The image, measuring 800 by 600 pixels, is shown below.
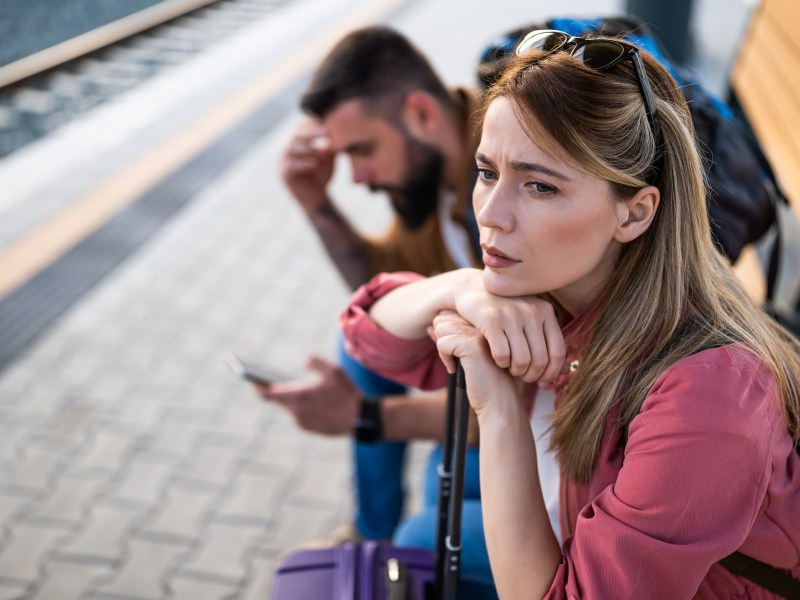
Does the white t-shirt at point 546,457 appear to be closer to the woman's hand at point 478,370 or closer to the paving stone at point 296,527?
the woman's hand at point 478,370

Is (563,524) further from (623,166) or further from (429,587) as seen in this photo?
(623,166)

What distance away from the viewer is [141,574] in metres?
3.03

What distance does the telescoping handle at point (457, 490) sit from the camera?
1.45 metres

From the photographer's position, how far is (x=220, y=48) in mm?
9703

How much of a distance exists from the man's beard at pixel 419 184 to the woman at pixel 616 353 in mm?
1286

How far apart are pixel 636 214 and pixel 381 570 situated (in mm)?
888

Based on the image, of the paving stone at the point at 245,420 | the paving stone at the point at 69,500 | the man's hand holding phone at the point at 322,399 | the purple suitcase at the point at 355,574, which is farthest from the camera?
the paving stone at the point at 245,420

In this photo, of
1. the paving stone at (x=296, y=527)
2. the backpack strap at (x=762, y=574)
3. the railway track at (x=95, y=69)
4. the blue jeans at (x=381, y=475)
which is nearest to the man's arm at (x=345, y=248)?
the blue jeans at (x=381, y=475)

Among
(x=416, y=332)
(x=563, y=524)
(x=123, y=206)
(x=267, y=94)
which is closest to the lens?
(x=563, y=524)

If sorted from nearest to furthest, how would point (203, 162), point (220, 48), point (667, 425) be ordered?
point (667, 425)
point (203, 162)
point (220, 48)

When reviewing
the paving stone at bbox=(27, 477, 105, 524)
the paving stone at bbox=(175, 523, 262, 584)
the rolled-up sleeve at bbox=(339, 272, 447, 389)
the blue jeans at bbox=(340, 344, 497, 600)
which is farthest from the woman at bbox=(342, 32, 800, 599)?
the paving stone at bbox=(27, 477, 105, 524)

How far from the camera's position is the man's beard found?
274 cm

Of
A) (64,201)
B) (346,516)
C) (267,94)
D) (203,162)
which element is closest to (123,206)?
(64,201)

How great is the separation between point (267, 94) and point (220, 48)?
1882 millimetres
